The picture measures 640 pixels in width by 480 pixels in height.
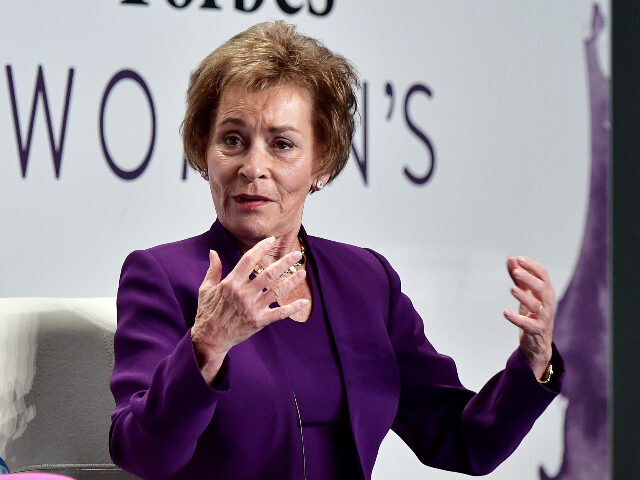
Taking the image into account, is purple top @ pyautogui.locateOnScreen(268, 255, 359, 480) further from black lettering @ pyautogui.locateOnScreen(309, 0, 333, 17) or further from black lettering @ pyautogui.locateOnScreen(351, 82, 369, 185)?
black lettering @ pyautogui.locateOnScreen(309, 0, 333, 17)

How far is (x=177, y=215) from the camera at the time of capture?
238 centimetres

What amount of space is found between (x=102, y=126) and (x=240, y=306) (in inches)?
47.8

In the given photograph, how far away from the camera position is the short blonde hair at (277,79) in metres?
1.55

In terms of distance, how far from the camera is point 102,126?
228 centimetres

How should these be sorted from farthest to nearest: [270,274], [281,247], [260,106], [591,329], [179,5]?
[591,329]
[179,5]
[281,247]
[260,106]
[270,274]

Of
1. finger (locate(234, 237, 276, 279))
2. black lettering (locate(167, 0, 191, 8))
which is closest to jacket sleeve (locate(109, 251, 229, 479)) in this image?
finger (locate(234, 237, 276, 279))

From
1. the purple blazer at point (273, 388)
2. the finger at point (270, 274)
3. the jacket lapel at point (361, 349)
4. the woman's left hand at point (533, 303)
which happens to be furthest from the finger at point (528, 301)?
the finger at point (270, 274)

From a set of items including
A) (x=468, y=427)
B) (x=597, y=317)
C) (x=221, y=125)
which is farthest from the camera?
(x=597, y=317)

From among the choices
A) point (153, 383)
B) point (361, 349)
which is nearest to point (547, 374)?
point (361, 349)

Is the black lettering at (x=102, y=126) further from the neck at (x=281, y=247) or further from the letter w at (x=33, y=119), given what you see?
the neck at (x=281, y=247)

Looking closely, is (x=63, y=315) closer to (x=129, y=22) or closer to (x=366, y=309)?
(x=366, y=309)

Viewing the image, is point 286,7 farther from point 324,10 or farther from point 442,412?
point 442,412

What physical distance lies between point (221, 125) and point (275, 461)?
0.52 meters

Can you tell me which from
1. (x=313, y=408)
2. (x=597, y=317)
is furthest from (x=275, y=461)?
(x=597, y=317)
